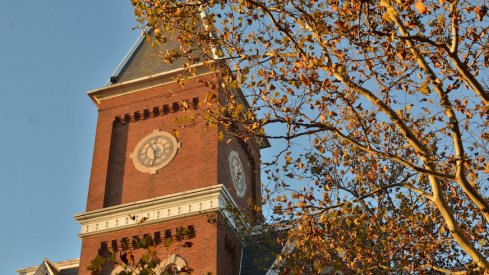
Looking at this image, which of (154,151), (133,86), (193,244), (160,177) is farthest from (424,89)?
(133,86)

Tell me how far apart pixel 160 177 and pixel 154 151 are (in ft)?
4.04

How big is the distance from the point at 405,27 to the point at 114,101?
19531 millimetres

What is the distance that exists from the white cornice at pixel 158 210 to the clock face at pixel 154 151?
1.73 m

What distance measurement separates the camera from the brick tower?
24.2 metres

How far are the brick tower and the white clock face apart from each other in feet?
0.16

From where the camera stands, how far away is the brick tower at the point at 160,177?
2417 cm

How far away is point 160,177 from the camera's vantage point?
26000 mm

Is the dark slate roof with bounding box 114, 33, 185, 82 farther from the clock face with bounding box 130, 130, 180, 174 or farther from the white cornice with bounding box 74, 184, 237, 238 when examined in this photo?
the white cornice with bounding box 74, 184, 237, 238

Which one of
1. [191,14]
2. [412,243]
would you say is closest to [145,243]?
[191,14]

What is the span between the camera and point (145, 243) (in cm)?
991

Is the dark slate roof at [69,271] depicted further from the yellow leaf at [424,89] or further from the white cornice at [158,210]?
the yellow leaf at [424,89]

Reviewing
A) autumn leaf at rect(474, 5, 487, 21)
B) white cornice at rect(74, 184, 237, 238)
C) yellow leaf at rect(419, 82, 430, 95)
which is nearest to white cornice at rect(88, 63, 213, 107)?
white cornice at rect(74, 184, 237, 238)

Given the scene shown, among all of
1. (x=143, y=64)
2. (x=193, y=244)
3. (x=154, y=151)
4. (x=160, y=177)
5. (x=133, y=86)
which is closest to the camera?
(x=193, y=244)

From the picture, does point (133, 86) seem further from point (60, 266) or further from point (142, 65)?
point (60, 266)
